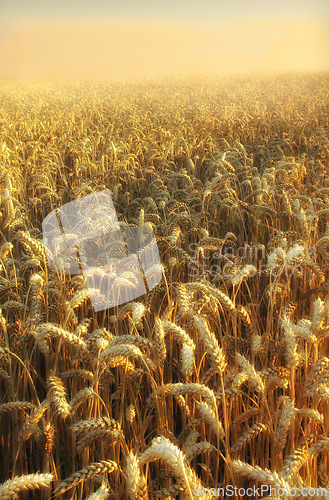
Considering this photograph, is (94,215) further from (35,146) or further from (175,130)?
(175,130)

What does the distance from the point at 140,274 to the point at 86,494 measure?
1.02m

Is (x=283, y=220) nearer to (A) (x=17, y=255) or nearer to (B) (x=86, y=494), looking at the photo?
(A) (x=17, y=255)

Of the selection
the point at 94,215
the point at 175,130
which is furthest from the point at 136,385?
the point at 175,130

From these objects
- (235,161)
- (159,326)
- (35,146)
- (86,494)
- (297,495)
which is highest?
(35,146)

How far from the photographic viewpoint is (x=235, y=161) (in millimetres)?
4445

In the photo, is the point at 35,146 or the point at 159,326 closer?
the point at 159,326

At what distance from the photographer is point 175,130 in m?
6.74

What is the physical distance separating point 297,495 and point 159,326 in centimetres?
52

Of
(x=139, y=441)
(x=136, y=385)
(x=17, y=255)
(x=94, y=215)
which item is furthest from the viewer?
(x=17, y=255)

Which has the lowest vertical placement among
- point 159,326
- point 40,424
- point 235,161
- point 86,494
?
point 86,494

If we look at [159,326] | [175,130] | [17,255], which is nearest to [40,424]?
[159,326]

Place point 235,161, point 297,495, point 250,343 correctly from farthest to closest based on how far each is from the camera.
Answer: point 235,161
point 250,343
point 297,495

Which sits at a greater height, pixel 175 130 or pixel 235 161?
pixel 175 130

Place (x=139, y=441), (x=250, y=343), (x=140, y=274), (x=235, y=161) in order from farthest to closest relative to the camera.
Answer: (x=235, y=161) < (x=140, y=274) < (x=250, y=343) < (x=139, y=441)
